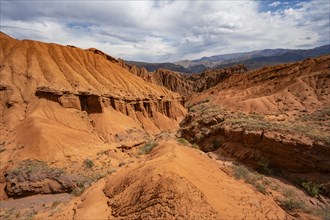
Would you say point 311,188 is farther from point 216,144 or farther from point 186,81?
point 186,81

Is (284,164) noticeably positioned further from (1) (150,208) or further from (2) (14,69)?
(2) (14,69)

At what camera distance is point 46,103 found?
100ft

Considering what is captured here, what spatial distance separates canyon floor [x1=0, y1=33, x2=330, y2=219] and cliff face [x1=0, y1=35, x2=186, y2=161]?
146 mm

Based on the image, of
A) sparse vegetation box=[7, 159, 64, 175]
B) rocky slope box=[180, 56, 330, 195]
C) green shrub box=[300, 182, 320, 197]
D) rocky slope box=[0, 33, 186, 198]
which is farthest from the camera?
rocky slope box=[0, 33, 186, 198]

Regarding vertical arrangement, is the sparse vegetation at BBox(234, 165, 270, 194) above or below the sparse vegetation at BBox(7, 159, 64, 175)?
above

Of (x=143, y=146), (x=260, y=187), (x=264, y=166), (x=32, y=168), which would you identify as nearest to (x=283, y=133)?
(x=264, y=166)

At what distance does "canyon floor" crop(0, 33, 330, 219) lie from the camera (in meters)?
9.76

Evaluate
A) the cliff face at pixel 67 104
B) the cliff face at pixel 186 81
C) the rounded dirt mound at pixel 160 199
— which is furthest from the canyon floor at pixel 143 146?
the cliff face at pixel 186 81

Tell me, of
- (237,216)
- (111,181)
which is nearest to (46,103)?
(111,181)

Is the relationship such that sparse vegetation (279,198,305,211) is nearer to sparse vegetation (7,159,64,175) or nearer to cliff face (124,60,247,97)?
sparse vegetation (7,159,64,175)

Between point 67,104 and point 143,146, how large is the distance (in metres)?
14.9

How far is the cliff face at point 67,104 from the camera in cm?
2502

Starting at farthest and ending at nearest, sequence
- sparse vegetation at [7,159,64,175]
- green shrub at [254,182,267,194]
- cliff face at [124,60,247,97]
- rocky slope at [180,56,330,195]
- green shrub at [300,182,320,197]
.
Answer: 1. cliff face at [124,60,247,97]
2. sparse vegetation at [7,159,64,175]
3. rocky slope at [180,56,330,195]
4. green shrub at [300,182,320,197]
5. green shrub at [254,182,267,194]

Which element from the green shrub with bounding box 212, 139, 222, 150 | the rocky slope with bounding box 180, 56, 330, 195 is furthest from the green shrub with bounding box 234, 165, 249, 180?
the green shrub with bounding box 212, 139, 222, 150
